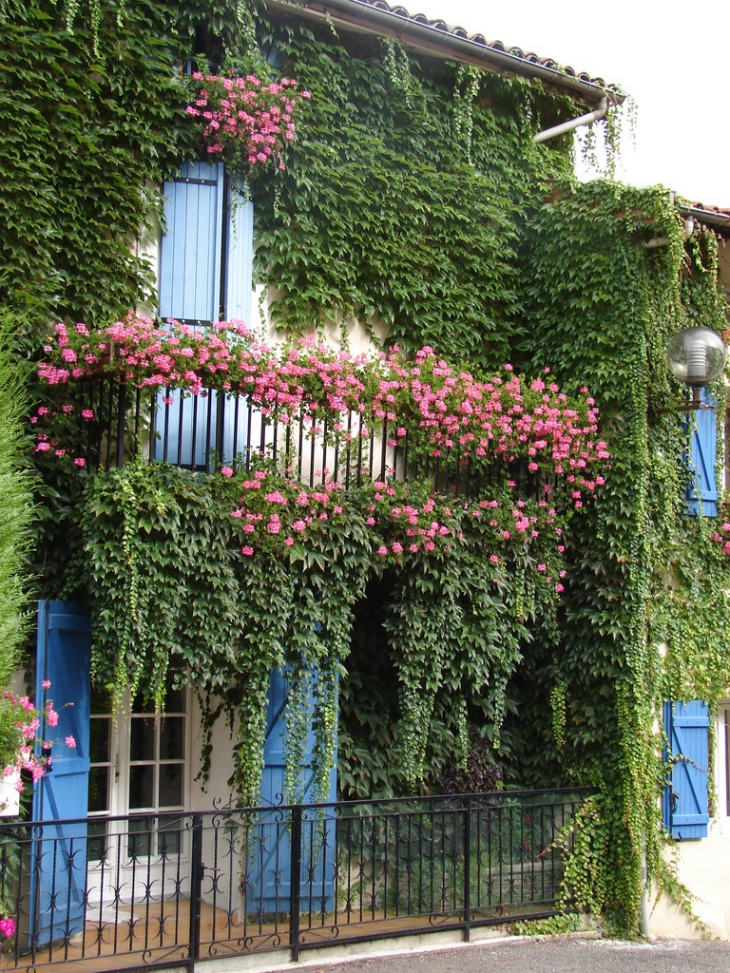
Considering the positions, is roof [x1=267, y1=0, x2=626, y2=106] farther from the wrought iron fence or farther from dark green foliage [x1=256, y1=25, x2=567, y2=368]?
the wrought iron fence

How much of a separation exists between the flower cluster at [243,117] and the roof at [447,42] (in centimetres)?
107

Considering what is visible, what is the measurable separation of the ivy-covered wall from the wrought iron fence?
0.46 meters

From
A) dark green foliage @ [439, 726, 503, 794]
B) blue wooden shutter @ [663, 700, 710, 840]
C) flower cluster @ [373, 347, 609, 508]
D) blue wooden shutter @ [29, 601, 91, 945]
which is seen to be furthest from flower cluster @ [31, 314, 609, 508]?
dark green foliage @ [439, 726, 503, 794]

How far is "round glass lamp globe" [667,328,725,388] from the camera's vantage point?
9203 millimetres

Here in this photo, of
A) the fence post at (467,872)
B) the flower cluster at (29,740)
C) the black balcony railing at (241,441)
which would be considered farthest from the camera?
the fence post at (467,872)

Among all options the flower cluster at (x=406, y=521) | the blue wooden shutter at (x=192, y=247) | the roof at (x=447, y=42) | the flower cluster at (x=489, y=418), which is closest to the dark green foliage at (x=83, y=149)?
the blue wooden shutter at (x=192, y=247)

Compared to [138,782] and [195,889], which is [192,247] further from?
[195,889]

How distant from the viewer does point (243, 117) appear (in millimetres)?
8852

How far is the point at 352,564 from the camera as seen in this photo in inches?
330

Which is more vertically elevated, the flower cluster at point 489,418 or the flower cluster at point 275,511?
the flower cluster at point 489,418

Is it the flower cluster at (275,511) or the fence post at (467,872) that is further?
the fence post at (467,872)

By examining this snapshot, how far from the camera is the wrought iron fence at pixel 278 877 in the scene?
7.15 meters

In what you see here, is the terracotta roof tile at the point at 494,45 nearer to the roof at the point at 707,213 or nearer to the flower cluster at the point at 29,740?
the roof at the point at 707,213

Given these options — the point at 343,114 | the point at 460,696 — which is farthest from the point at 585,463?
the point at 343,114
